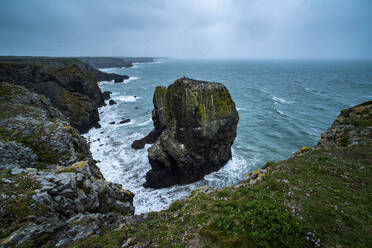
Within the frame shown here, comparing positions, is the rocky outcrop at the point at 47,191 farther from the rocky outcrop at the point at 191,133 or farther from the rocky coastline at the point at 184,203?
the rocky outcrop at the point at 191,133

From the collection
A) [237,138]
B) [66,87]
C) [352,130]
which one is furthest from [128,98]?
[352,130]

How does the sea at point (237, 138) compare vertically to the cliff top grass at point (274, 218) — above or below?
below


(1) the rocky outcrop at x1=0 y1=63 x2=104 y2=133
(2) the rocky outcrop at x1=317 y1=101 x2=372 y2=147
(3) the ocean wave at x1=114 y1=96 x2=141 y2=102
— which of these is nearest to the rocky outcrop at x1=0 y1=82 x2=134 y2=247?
(2) the rocky outcrop at x1=317 y1=101 x2=372 y2=147

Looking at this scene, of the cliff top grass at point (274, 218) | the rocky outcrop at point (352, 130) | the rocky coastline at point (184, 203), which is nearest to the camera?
the cliff top grass at point (274, 218)

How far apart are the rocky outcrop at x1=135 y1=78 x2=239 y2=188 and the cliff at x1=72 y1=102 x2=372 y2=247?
617 inches

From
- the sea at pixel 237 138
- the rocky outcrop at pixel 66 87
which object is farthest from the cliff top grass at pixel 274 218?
the rocky outcrop at pixel 66 87

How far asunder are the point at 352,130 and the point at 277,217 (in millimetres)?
19446

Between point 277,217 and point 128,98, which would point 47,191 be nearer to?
point 277,217

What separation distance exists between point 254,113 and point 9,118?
57.4 m

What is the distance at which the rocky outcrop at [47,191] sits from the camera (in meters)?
8.05

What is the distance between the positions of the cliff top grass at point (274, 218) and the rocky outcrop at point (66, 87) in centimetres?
4361

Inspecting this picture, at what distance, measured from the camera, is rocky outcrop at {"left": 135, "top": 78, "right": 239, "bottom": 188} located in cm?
2700

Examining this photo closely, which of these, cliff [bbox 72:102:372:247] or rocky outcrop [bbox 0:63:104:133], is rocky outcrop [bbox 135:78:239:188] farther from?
rocky outcrop [bbox 0:63:104:133]

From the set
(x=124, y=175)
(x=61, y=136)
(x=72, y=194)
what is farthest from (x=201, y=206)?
(x=124, y=175)
